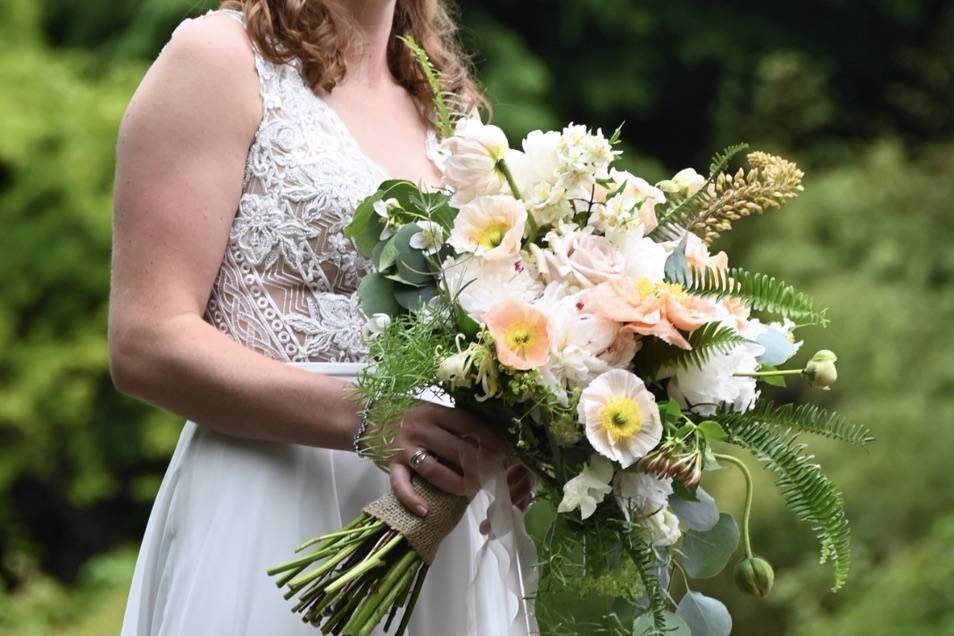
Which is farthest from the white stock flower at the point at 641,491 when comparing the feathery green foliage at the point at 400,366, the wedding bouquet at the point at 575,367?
the feathery green foliage at the point at 400,366

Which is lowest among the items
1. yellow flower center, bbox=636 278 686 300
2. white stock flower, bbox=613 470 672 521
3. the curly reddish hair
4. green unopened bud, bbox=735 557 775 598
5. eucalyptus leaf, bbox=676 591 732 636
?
eucalyptus leaf, bbox=676 591 732 636

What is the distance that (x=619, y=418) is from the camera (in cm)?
199

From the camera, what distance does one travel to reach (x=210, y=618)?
7.39ft

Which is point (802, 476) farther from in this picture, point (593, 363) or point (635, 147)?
point (635, 147)

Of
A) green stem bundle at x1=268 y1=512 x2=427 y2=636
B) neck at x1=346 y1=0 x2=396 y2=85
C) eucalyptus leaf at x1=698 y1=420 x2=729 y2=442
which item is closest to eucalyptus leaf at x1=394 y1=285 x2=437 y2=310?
green stem bundle at x1=268 y1=512 x2=427 y2=636

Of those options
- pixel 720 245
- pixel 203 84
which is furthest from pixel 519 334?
pixel 720 245

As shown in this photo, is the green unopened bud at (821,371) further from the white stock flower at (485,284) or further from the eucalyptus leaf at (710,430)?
the white stock flower at (485,284)

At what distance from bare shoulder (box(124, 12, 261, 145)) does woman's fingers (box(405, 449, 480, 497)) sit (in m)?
0.62

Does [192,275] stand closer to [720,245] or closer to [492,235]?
[492,235]

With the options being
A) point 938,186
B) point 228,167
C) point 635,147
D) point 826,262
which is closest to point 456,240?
point 228,167

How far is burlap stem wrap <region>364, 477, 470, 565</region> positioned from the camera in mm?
2135

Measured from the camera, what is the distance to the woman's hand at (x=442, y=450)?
2145 millimetres

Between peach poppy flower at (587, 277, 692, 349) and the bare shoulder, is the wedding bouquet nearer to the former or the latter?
peach poppy flower at (587, 277, 692, 349)

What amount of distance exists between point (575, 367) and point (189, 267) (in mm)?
665
